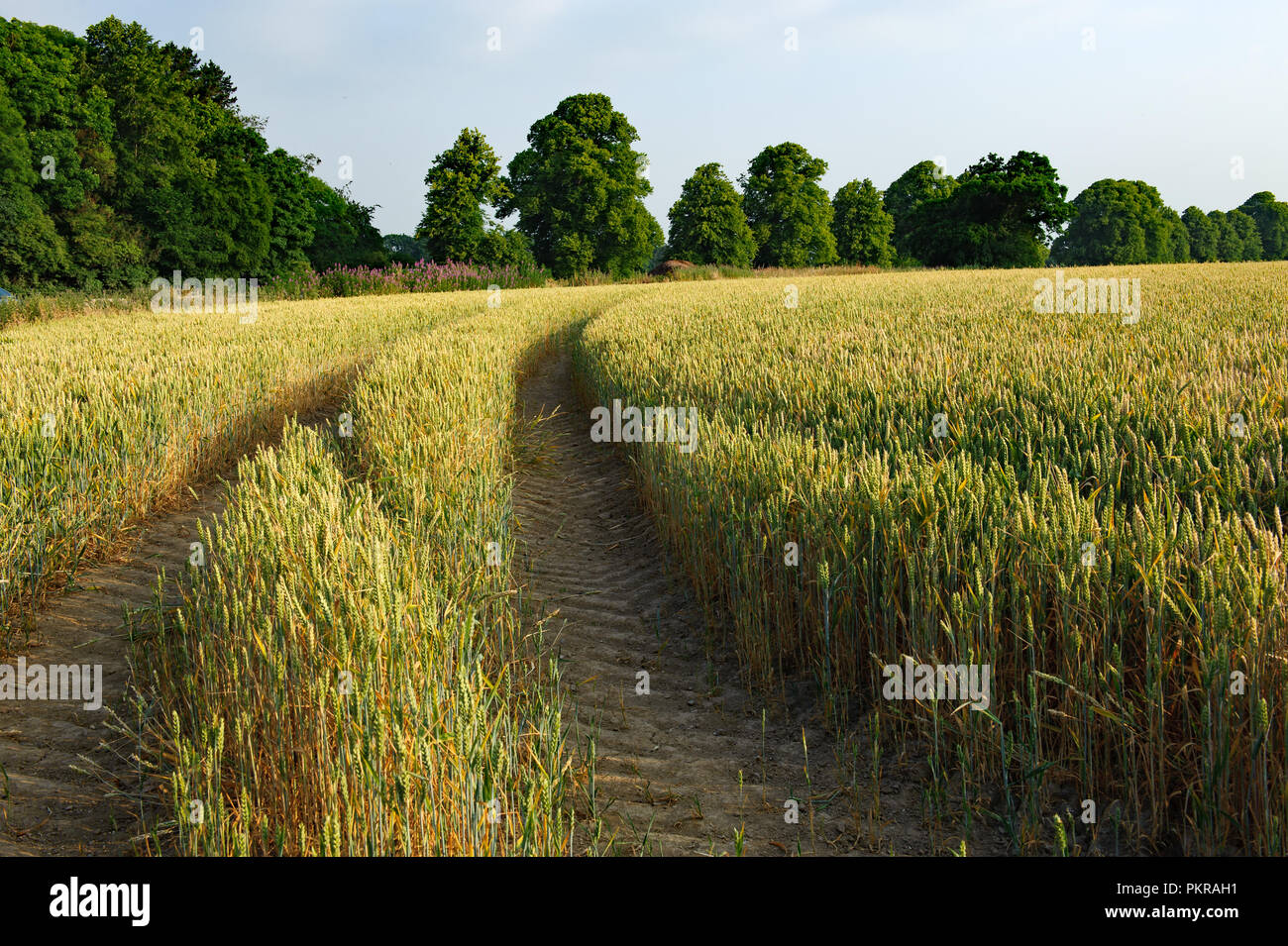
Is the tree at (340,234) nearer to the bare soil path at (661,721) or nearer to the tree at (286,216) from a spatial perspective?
Answer: the tree at (286,216)

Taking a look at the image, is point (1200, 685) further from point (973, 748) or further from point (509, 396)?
point (509, 396)

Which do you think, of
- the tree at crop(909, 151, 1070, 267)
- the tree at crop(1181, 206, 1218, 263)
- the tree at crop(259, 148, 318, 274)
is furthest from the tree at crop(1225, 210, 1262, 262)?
the tree at crop(259, 148, 318, 274)

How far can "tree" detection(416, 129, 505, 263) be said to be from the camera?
43969 millimetres

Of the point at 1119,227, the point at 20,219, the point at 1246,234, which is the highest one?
the point at 1246,234

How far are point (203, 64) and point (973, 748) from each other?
2420 inches

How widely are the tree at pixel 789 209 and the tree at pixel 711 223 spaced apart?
336 centimetres

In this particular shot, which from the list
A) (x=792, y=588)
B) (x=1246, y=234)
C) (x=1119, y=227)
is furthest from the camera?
(x=1246, y=234)

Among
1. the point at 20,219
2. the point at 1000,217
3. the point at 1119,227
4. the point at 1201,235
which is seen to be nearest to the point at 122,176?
the point at 20,219

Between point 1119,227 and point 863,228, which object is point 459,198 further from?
point 1119,227

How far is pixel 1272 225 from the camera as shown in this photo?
287 feet

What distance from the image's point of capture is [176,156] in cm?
3422

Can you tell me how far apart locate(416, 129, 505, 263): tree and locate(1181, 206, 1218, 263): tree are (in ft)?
226

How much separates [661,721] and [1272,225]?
4367 inches

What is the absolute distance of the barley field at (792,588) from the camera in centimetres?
194
